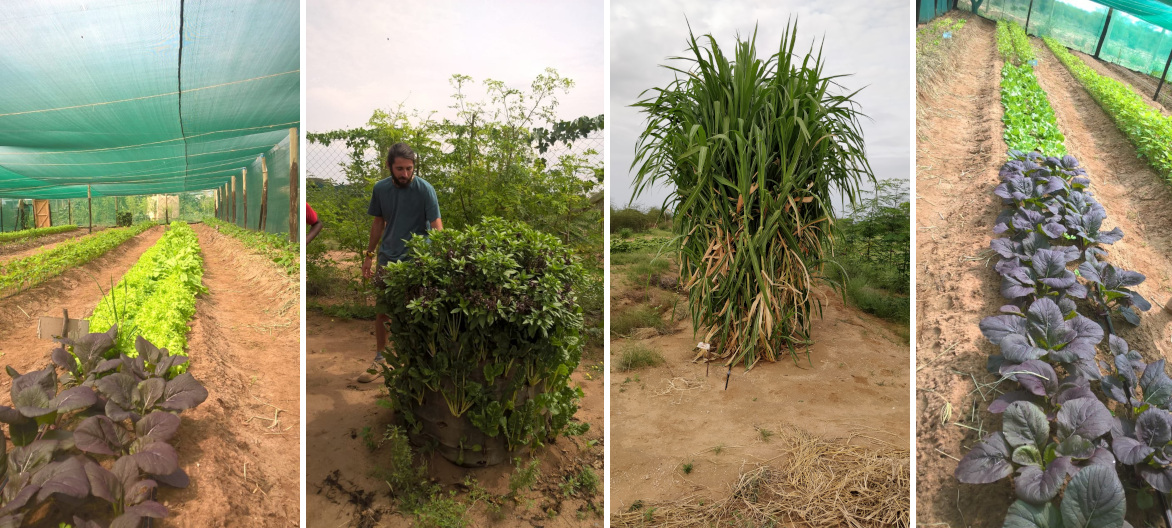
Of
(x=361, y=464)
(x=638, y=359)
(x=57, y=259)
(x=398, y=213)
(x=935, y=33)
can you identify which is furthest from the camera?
(x=638, y=359)

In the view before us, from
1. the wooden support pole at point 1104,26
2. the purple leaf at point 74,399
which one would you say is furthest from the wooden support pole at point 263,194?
the wooden support pole at point 1104,26

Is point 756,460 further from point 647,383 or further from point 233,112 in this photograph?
point 233,112

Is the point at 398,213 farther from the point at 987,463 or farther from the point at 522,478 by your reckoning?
the point at 987,463

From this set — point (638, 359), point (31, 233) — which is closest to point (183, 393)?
point (31, 233)

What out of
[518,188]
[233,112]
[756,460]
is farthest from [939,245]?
[233,112]

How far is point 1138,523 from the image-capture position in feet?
5.01

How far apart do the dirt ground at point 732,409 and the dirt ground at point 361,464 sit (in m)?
0.20

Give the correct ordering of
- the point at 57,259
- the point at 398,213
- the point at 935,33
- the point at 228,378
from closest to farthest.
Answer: the point at 57,259
the point at 228,378
the point at 398,213
the point at 935,33

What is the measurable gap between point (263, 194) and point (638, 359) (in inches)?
77.9

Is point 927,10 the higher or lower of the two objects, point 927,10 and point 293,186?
the higher

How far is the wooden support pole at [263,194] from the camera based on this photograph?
2.07 meters

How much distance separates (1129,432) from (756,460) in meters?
1.14

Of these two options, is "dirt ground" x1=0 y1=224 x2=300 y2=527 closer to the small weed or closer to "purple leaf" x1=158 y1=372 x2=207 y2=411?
"purple leaf" x1=158 y1=372 x2=207 y2=411

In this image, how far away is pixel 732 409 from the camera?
225 cm
